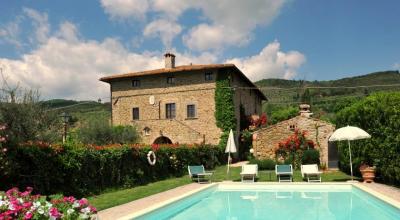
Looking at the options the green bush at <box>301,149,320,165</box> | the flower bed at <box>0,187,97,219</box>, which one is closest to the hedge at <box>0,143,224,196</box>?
the flower bed at <box>0,187,97,219</box>

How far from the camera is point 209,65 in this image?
83.9 ft

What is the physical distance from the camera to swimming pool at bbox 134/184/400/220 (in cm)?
888

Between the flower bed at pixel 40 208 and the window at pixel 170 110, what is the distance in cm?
2213

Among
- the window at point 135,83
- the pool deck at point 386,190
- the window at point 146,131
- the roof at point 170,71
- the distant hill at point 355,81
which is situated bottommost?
the pool deck at point 386,190

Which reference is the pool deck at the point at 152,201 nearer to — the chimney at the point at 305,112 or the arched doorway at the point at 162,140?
the chimney at the point at 305,112

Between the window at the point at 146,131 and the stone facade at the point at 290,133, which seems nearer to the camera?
the stone facade at the point at 290,133

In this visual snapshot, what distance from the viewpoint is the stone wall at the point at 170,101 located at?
25.8 meters

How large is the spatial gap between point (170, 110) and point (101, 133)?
206 inches

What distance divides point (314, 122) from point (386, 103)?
29.2ft

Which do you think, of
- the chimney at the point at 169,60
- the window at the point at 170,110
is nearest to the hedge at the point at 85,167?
the window at the point at 170,110

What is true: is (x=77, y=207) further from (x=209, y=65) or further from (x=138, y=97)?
(x=138, y=97)

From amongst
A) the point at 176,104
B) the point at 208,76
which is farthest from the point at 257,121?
the point at 176,104

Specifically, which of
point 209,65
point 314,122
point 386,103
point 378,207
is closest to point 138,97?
point 209,65

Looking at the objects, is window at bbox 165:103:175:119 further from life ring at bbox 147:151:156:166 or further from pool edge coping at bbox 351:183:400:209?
pool edge coping at bbox 351:183:400:209
